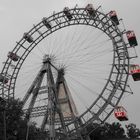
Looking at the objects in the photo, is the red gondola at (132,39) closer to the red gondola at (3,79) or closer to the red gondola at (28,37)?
the red gondola at (28,37)

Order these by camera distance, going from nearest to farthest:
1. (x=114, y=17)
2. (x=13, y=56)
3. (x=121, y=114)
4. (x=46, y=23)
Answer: (x=121, y=114)
(x=114, y=17)
(x=46, y=23)
(x=13, y=56)

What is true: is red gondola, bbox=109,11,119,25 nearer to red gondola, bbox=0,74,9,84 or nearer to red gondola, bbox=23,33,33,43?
red gondola, bbox=23,33,33,43

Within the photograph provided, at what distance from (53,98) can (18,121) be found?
4989 millimetres

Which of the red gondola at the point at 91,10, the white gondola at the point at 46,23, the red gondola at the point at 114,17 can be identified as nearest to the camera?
the red gondola at the point at 114,17

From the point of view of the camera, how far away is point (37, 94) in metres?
45.9

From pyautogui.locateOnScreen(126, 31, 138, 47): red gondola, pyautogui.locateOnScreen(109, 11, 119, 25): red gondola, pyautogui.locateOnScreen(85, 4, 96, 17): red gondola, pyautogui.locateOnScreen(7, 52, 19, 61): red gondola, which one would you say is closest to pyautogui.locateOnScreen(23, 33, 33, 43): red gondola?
pyautogui.locateOnScreen(7, 52, 19, 61): red gondola

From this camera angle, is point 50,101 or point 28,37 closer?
point 50,101

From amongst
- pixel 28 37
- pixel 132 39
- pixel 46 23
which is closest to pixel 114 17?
pixel 132 39

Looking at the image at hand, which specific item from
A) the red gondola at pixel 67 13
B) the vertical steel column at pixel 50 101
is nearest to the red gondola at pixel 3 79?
the vertical steel column at pixel 50 101

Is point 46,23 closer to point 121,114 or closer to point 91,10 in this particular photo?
point 91,10

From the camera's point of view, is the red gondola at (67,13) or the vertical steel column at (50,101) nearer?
the vertical steel column at (50,101)

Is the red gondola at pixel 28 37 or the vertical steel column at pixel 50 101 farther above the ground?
the red gondola at pixel 28 37

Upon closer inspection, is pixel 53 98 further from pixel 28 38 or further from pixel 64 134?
pixel 28 38

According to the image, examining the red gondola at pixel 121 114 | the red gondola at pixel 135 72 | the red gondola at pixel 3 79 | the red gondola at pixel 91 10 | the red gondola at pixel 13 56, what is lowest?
the red gondola at pixel 121 114
